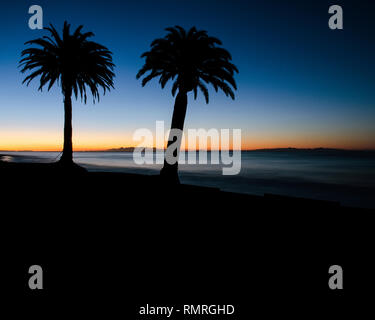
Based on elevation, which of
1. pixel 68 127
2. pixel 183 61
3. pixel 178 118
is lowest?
pixel 68 127

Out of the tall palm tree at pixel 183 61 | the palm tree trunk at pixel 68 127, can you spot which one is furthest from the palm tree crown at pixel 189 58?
the palm tree trunk at pixel 68 127

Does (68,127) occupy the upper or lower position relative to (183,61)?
lower

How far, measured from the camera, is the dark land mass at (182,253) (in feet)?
11.8

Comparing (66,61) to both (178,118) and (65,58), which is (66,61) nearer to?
(65,58)

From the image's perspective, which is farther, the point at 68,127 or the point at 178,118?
the point at 68,127

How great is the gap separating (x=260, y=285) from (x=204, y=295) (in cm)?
98

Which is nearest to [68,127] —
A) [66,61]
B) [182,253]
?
[66,61]

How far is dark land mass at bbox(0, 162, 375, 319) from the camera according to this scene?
11.8 feet

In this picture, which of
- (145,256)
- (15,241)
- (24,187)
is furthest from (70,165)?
(145,256)

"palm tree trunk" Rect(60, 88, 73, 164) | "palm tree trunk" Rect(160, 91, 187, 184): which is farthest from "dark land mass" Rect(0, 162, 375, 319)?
"palm tree trunk" Rect(60, 88, 73, 164)

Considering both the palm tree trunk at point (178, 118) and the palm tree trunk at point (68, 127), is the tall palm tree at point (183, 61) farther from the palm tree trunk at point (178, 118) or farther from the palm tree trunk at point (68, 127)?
the palm tree trunk at point (68, 127)

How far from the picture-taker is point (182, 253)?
16.6 ft

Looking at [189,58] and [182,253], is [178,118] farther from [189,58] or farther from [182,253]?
[182,253]

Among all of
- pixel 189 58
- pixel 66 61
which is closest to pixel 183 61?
pixel 189 58
